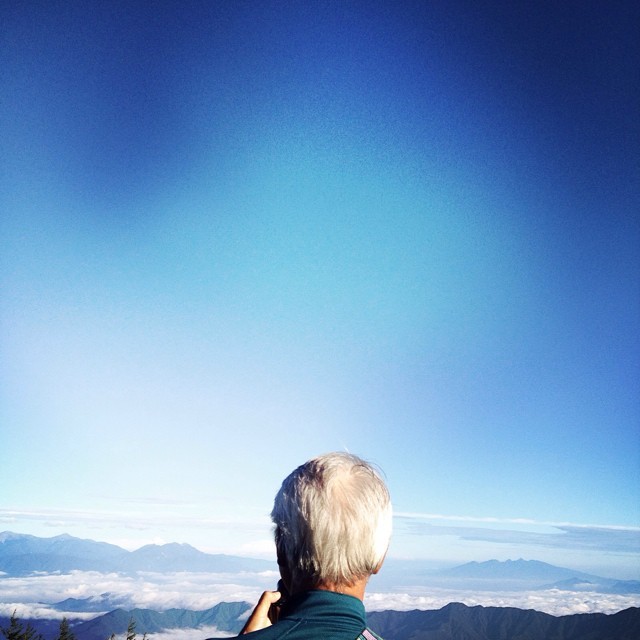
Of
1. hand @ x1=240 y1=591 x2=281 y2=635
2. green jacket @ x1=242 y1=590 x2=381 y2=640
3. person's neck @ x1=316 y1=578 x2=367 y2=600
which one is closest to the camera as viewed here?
green jacket @ x1=242 y1=590 x2=381 y2=640

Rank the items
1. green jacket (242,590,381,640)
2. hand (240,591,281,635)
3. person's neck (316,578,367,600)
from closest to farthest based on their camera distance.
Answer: green jacket (242,590,381,640), hand (240,591,281,635), person's neck (316,578,367,600)

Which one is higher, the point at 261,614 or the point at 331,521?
the point at 331,521

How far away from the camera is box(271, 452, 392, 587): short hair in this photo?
9.43 ft

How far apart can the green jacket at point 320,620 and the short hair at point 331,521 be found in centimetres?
18

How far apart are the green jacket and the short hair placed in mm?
183

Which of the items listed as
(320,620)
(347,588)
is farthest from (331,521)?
(320,620)

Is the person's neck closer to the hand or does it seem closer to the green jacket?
the green jacket

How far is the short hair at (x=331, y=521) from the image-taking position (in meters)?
2.88

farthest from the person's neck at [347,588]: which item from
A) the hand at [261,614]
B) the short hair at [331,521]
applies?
the hand at [261,614]

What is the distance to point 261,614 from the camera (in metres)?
2.69

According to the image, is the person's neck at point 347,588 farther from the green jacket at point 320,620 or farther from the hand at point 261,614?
the hand at point 261,614

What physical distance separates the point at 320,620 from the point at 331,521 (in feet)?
1.78

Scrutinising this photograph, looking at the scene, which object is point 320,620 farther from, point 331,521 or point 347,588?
point 331,521

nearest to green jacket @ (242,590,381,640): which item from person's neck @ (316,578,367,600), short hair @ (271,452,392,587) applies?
person's neck @ (316,578,367,600)
